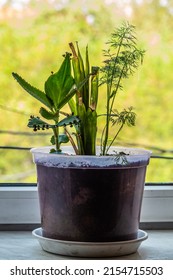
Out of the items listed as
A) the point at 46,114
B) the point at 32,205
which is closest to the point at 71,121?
the point at 46,114

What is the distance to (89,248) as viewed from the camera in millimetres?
957

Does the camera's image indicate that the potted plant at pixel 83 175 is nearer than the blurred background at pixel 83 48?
Yes

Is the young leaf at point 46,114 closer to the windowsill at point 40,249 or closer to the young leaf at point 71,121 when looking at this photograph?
the young leaf at point 71,121

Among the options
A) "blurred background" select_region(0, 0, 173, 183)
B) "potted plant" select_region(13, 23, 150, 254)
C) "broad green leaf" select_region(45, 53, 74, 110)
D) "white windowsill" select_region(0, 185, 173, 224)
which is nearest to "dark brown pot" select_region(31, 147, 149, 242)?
"potted plant" select_region(13, 23, 150, 254)

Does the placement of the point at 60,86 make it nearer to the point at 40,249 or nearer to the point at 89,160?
the point at 89,160

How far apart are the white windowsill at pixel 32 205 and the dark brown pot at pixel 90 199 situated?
22cm

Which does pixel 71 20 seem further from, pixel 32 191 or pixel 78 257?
pixel 78 257

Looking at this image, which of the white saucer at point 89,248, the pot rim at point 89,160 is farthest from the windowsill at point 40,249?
the pot rim at point 89,160

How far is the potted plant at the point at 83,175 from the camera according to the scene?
→ 0.95 m
